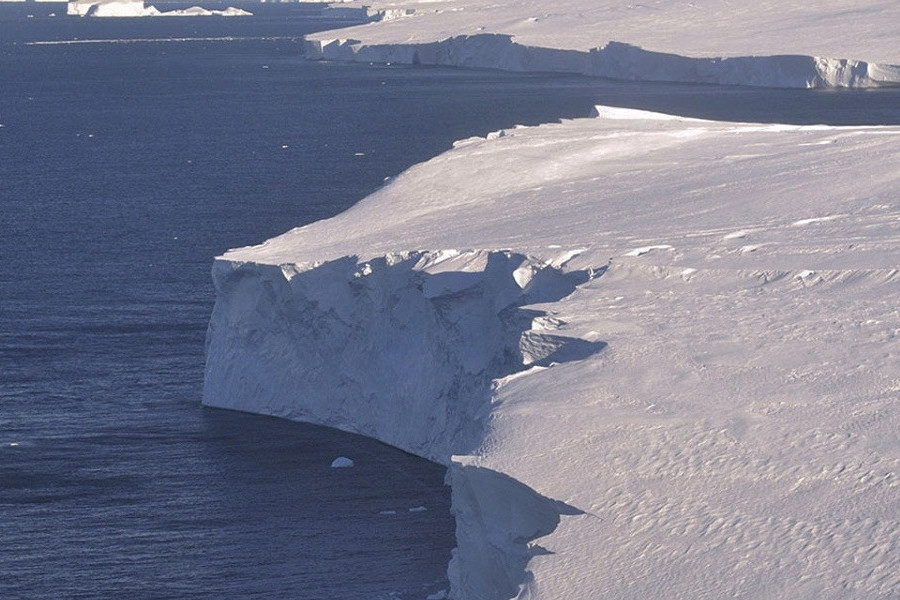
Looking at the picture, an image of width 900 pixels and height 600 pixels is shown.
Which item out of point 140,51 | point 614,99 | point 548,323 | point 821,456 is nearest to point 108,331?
point 548,323

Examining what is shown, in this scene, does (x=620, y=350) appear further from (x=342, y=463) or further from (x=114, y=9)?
(x=114, y=9)

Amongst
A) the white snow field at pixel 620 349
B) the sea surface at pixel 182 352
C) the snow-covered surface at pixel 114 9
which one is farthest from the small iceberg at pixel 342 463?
the snow-covered surface at pixel 114 9

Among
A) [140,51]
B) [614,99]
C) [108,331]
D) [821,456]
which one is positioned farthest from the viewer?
[140,51]

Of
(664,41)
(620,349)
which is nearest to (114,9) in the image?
(664,41)

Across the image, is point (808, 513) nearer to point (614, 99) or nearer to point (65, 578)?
point (65, 578)

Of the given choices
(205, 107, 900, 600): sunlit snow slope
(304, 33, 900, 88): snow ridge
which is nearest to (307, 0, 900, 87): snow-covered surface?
(304, 33, 900, 88): snow ridge

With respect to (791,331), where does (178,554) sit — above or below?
below

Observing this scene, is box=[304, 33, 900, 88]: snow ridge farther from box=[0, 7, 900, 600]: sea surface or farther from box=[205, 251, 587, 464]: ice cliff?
box=[205, 251, 587, 464]: ice cliff

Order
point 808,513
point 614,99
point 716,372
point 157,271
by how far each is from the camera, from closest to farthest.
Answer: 1. point 808,513
2. point 716,372
3. point 157,271
4. point 614,99
